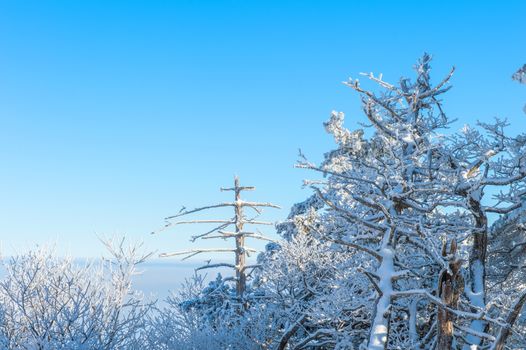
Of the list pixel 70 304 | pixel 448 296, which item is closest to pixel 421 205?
pixel 448 296

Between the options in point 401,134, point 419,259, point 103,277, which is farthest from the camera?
point 103,277

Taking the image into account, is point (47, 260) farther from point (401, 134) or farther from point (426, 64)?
point (426, 64)

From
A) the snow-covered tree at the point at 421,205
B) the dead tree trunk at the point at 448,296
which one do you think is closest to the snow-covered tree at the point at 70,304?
the snow-covered tree at the point at 421,205

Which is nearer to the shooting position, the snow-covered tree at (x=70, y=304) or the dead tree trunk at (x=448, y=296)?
the dead tree trunk at (x=448, y=296)

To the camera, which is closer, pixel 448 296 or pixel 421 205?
pixel 448 296

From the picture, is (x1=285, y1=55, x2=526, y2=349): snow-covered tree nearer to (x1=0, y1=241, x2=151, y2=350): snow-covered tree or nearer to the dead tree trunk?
the dead tree trunk

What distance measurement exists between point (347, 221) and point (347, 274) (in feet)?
10.2

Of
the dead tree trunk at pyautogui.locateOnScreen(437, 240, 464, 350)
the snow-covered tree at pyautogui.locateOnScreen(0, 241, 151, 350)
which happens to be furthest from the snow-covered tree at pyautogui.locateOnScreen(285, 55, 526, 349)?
the snow-covered tree at pyautogui.locateOnScreen(0, 241, 151, 350)

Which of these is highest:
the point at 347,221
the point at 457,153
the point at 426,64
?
the point at 426,64

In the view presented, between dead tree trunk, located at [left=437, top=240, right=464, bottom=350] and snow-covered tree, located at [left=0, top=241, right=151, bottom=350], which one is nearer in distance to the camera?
dead tree trunk, located at [left=437, top=240, right=464, bottom=350]

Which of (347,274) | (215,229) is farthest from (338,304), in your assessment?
(215,229)

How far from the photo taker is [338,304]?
13547 millimetres

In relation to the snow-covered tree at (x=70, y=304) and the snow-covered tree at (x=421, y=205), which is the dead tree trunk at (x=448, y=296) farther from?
the snow-covered tree at (x=70, y=304)

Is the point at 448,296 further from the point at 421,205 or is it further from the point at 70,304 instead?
the point at 70,304
